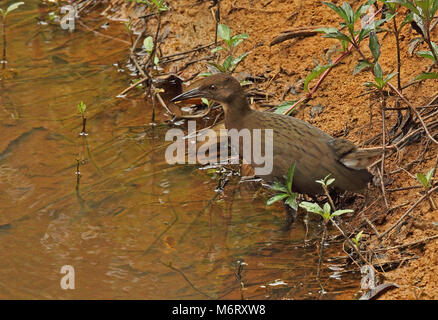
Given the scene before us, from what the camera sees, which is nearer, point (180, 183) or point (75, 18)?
point (180, 183)

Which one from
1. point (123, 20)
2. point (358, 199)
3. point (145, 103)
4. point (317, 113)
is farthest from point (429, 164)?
point (123, 20)

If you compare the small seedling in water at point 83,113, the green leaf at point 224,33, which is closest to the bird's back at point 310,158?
the green leaf at point 224,33

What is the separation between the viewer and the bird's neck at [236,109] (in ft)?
18.7

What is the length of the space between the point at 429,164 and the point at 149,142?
2.60m

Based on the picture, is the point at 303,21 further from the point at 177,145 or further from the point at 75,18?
the point at 75,18

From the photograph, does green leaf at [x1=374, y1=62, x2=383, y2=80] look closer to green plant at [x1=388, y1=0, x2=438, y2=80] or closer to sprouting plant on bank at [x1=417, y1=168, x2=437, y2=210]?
green plant at [x1=388, y1=0, x2=438, y2=80]

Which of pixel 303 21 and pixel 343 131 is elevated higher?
pixel 303 21

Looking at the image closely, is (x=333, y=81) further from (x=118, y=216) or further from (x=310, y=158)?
(x=118, y=216)

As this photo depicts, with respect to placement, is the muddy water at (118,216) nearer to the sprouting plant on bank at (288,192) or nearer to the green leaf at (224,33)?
the sprouting plant on bank at (288,192)

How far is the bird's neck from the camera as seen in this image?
5.69 m

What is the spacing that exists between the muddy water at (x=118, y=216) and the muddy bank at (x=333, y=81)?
1.36ft

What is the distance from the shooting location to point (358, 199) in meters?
5.52

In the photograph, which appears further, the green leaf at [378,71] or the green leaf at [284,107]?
the green leaf at [284,107]

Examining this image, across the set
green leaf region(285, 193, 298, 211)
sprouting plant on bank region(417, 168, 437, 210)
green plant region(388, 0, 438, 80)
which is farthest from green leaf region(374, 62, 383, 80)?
green leaf region(285, 193, 298, 211)
